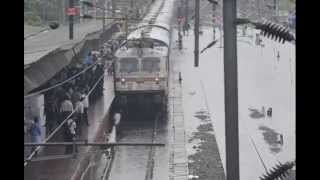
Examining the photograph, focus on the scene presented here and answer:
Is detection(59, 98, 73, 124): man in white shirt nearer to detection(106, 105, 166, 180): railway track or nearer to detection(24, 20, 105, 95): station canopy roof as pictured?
detection(24, 20, 105, 95): station canopy roof

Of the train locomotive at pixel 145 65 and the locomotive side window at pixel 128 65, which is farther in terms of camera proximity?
the locomotive side window at pixel 128 65

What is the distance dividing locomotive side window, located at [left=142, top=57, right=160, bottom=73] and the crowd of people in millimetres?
1041

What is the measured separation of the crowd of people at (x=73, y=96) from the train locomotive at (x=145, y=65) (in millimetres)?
783

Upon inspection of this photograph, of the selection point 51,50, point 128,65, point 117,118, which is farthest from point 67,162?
point 128,65

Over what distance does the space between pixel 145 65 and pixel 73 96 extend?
2.03 meters

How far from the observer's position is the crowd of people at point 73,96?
2.86m

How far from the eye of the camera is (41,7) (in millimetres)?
2467

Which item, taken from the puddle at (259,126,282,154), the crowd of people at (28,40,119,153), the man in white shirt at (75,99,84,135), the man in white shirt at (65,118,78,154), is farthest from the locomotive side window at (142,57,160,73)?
the puddle at (259,126,282,154)

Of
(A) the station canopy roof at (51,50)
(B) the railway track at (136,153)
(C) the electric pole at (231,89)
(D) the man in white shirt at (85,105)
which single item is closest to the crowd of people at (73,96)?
(D) the man in white shirt at (85,105)

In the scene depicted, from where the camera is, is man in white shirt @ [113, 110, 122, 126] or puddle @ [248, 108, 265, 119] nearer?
puddle @ [248, 108, 265, 119]

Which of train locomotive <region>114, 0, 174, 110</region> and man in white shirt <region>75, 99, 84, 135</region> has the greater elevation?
train locomotive <region>114, 0, 174, 110</region>

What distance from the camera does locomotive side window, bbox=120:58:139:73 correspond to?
5035 millimetres

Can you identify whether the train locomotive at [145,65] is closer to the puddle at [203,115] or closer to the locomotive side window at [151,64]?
the locomotive side window at [151,64]
